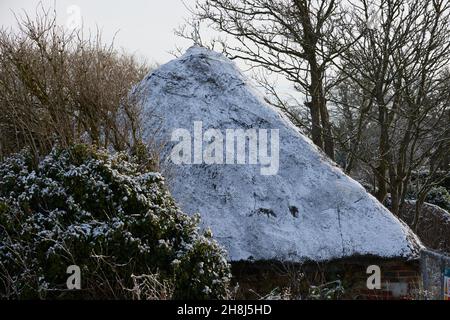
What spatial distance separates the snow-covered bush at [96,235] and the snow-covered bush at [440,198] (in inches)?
525

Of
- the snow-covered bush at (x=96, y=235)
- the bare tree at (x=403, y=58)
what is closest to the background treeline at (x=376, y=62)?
the bare tree at (x=403, y=58)

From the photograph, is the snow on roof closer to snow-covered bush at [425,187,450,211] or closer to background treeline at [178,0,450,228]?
background treeline at [178,0,450,228]

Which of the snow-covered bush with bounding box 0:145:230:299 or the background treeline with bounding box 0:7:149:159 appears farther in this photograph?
the background treeline with bounding box 0:7:149:159

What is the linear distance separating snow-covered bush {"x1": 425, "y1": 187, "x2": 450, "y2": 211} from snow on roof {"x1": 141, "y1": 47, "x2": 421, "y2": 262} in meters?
10.8

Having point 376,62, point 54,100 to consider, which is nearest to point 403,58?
point 376,62

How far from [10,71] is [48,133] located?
3.92 ft

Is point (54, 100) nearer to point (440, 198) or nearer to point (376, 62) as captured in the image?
point (376, 62)
